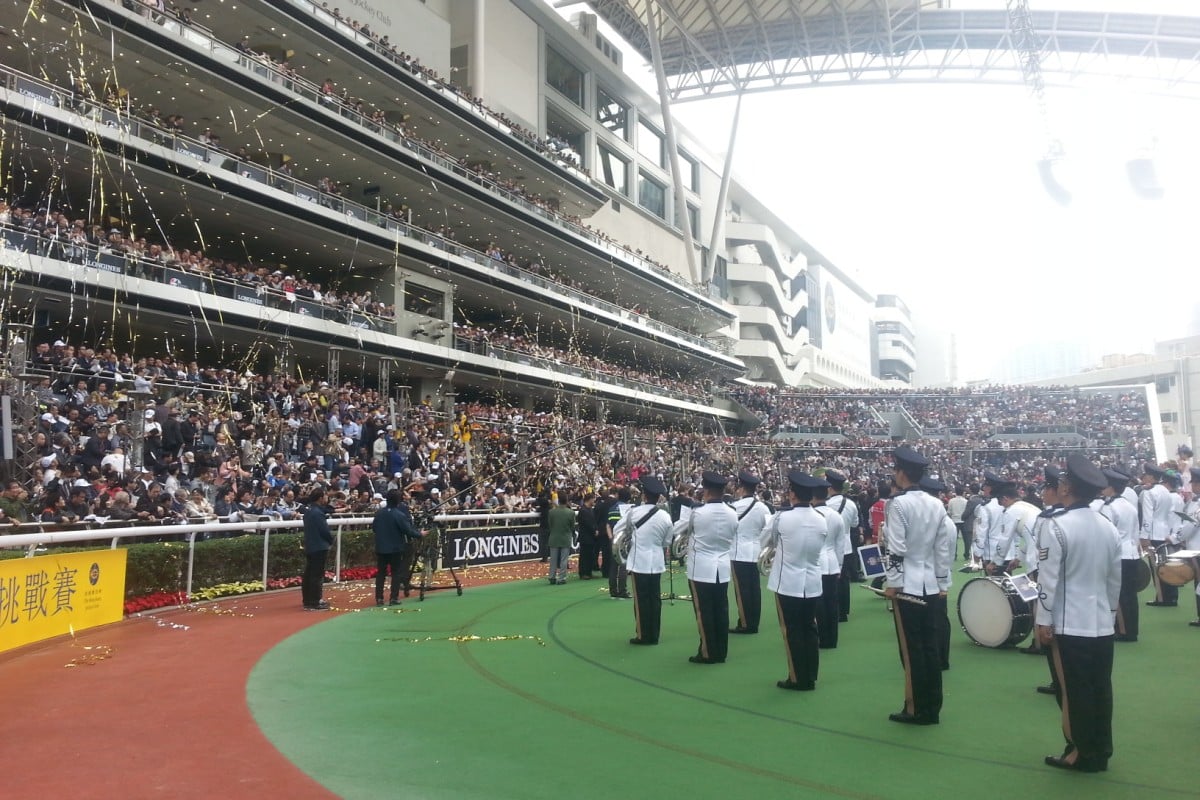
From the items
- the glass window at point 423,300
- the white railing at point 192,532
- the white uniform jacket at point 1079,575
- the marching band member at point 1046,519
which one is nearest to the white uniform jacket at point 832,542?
the marching band member at point 1046,519

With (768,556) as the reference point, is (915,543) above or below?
above

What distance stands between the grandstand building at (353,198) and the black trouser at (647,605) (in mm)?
16308

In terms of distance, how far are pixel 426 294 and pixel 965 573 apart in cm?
2360

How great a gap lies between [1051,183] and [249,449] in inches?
1680

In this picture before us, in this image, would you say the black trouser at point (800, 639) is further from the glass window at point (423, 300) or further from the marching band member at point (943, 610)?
the glass window at point (423, 300)

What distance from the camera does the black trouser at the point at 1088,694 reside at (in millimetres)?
5512

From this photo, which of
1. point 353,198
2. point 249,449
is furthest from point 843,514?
point 353,198

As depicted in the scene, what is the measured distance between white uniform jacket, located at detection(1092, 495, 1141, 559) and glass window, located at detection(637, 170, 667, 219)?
50.3 meters

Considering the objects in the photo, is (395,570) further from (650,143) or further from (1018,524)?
(650,143)

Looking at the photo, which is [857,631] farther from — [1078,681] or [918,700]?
[1078,681]

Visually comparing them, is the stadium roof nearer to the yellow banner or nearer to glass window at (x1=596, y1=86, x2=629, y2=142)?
glass window at (x1=596, y1=86, x2=629, y2=142)

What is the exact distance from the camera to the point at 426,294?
3562cm

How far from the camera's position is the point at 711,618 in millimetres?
9328

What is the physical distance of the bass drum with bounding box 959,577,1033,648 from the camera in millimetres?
9609
